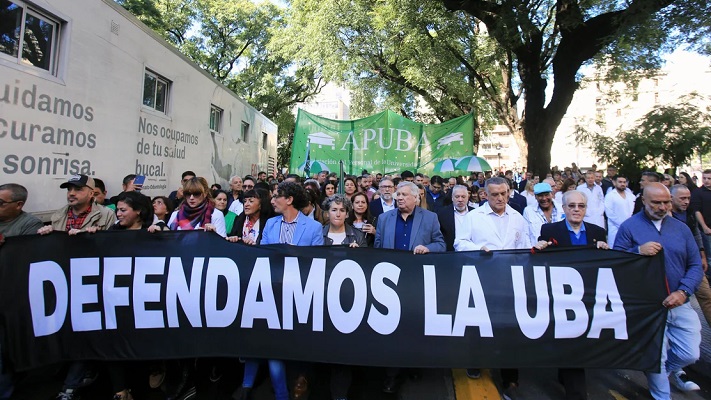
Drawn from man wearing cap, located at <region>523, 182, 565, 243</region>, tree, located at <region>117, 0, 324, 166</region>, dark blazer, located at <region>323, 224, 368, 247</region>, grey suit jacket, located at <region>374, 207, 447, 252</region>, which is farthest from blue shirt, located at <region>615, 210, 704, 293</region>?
tree, located at <region>117, 0, 324, 166</region>

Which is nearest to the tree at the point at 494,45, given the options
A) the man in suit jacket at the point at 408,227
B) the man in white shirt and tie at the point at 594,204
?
the man in white shirt and tie at the point at 594,204

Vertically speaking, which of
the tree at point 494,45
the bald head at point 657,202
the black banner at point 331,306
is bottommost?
the black banner at point 331,306

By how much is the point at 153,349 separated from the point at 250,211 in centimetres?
159

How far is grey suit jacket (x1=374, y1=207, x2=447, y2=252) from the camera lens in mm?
3783

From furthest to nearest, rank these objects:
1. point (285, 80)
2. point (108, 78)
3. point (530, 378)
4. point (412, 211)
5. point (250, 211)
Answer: point (285, 80)
point (108, 78)
point (250, 211)
point (412, 211)
point (530, 378)

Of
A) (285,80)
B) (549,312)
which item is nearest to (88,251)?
(549,312)

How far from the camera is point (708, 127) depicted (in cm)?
1478

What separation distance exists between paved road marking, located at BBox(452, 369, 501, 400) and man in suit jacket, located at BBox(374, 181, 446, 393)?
3.88ft

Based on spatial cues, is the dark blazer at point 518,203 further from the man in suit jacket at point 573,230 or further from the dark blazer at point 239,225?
the dark blazer at point 239,225

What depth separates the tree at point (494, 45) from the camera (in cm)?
1051

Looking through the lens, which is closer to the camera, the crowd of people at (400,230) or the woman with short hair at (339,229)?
the crowd of people at (400,230)

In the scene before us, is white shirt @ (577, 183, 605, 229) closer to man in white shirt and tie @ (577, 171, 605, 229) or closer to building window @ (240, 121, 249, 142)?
man in white shirt and tie @ (577, 171, 605, 229)

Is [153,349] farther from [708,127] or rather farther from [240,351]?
[708,127]

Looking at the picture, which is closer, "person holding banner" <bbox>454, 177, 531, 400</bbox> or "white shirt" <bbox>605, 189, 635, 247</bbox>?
"person holding banner" <bbox>454, 177, 531, 400</bbox>
